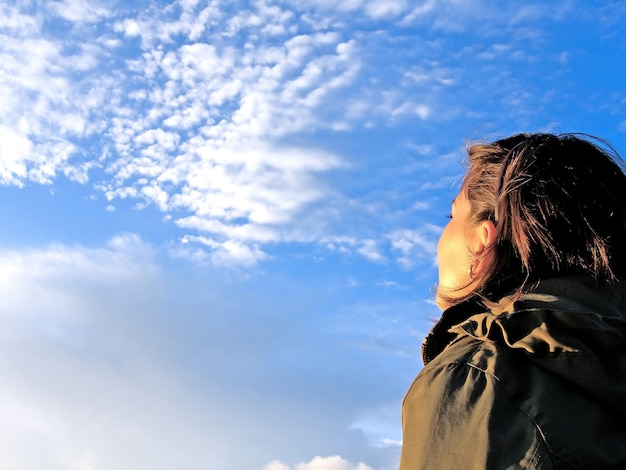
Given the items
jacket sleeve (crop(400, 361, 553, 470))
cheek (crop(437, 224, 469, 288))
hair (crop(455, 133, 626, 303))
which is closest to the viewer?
jacket sleeve (crop(400, 361, 553, 470))

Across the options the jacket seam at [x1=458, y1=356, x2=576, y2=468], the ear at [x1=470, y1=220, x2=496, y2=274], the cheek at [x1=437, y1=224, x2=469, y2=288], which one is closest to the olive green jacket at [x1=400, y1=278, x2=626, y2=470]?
the jacket seam at [x1=458, y1=356, x2=576, y2=468]

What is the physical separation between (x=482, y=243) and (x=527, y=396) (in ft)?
3.87

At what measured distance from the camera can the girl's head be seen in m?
3.67

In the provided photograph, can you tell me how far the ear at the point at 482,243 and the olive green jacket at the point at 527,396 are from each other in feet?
1.79

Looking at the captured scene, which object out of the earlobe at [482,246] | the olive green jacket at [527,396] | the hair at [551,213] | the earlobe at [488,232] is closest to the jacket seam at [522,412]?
the olive green jacket at [527,396]

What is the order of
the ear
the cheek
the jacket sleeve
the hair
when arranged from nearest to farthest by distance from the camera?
1. the jacket sleeve
2. the hair
3. the ear
4. the cheek

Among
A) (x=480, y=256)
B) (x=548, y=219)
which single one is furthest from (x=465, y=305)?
(x=548, y=219)

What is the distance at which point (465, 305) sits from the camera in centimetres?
381

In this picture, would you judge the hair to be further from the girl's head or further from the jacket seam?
the jacket seam

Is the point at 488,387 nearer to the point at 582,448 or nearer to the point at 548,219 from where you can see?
the point at 582,448

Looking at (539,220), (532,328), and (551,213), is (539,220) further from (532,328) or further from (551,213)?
(532,328)

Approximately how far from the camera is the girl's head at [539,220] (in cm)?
367

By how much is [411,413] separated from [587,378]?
0.78 metres

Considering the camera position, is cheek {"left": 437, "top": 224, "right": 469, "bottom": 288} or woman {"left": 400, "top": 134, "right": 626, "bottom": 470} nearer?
woman {"left": 400, "top": 134, "right": 626, "bottom": 470}
